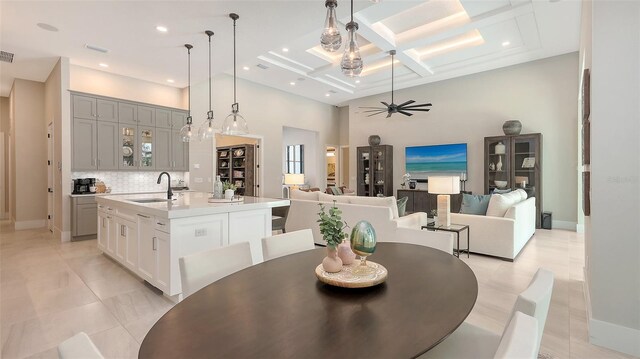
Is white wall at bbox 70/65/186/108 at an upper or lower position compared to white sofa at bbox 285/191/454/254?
upper

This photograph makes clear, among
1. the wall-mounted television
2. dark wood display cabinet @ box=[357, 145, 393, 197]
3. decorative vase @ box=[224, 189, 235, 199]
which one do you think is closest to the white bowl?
the wall-mounted television

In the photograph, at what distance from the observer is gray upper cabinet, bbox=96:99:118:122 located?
214 inches

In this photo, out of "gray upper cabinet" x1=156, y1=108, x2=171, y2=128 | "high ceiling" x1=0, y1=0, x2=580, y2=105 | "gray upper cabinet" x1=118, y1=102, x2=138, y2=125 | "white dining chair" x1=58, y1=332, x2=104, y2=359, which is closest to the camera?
"white dining chair" x1=58, y1=332, x2=104, y2=359

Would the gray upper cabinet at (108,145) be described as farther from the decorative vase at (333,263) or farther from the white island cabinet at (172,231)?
the decorative vase at (333,263)

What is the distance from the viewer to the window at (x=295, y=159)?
1085 cm

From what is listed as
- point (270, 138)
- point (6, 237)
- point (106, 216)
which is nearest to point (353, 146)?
point (270, 138)

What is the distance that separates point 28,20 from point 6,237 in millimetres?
3996

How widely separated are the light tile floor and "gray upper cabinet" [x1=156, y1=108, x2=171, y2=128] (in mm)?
2797

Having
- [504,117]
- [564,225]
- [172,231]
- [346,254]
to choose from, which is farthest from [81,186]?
[564,225]

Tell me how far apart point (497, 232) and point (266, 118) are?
5917mm

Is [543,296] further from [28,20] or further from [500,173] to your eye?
[500,173]

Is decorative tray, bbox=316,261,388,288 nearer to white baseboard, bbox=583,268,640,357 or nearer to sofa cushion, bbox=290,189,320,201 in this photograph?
white baseboard, bbox=583,268,640,357

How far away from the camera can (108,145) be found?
555 centimetres

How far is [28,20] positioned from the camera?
3.77 m
